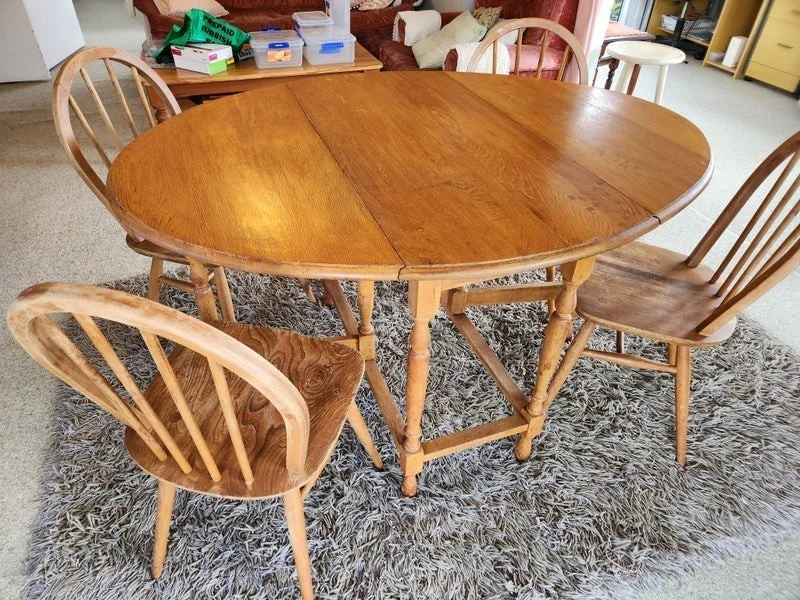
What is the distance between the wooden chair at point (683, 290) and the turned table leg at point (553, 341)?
0.25ft

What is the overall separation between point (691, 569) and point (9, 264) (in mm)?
2479

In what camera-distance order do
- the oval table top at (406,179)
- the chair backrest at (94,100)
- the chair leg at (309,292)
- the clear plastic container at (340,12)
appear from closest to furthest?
the oval table top at (406,179) < the chair backrest at (94,100) < the chair leg at (309,292) < the clear plastic container at (340,12)

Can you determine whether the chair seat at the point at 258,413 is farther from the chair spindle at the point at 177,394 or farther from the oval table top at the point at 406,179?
the oval table top at the point at 406,179

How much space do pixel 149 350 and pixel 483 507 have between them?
0.94m

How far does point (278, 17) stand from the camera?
3.69m

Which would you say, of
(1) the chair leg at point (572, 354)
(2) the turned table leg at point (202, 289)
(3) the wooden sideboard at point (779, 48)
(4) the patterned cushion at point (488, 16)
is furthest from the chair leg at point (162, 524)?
(3) the wooden sideboard at point (779, 48)

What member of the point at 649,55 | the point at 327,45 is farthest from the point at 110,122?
the point at 649,55

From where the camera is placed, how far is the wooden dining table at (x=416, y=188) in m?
0.89

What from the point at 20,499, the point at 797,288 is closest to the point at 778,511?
the point at 797,288

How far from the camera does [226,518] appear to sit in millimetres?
1293

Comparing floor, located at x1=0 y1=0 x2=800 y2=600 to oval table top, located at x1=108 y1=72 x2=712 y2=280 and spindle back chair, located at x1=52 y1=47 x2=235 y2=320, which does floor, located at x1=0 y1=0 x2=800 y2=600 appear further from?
oval table top, located at x1=108 y1=72 x2=712 y2=280

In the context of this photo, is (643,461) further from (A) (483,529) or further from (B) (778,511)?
(A) (483,529)

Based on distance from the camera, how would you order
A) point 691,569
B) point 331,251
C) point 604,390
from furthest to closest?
point 604,390 < point 691,569 < point 331,251

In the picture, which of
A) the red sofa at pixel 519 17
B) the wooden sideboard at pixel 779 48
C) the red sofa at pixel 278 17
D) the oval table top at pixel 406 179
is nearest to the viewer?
the oval table top at pixel 406 179
